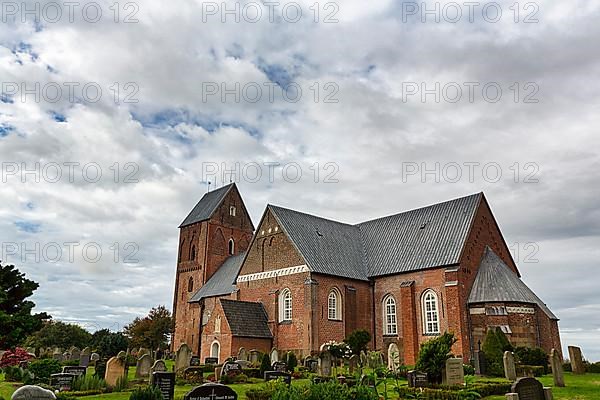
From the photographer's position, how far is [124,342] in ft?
127

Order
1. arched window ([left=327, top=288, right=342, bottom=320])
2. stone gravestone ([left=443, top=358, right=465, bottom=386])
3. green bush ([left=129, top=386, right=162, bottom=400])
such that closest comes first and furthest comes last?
green bush ([left=129, top=386, right=162, bottom=400]), stone gravestone ([left=443, top=358, right=465, bottom=386]), arched window ([left=327, top=288, right=342, bottom=320])

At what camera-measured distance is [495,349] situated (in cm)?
2522

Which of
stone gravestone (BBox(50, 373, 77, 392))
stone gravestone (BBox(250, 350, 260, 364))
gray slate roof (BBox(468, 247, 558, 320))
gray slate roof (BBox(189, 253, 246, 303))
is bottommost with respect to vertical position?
stone gravestone (BBox(50, 373, 77, 392))

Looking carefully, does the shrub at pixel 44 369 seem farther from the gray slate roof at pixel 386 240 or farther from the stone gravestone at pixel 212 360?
the gray slate roof at pixel 386 240

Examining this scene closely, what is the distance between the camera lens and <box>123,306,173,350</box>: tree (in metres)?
53.1

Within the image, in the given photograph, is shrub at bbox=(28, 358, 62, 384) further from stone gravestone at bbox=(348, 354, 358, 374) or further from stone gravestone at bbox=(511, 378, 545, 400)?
stone gravestone at bbox=(511, 378, 545, 400)

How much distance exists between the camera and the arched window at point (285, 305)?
109 ft

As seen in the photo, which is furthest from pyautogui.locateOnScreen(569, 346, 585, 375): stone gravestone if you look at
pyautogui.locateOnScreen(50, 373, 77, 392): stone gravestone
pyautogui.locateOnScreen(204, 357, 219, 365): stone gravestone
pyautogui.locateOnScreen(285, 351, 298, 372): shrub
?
pyautogui.locateOnScreen(50, 373, 77, 392): stone gravestone

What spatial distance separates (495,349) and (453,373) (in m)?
9.44

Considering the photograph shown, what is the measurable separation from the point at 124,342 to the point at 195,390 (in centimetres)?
3092

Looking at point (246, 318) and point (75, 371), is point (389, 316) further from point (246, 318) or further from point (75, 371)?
point (75, 371)

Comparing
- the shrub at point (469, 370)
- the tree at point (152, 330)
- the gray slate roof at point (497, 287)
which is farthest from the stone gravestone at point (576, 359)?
the tree at point (152, 330)

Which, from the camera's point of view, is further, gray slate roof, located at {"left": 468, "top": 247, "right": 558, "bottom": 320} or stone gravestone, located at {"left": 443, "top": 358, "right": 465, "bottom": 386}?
gray slate roof, located at {"left": 468, "top": 247, "right": 558, "bottom": 320}

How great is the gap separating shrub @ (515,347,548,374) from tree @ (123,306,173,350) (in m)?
38.1
